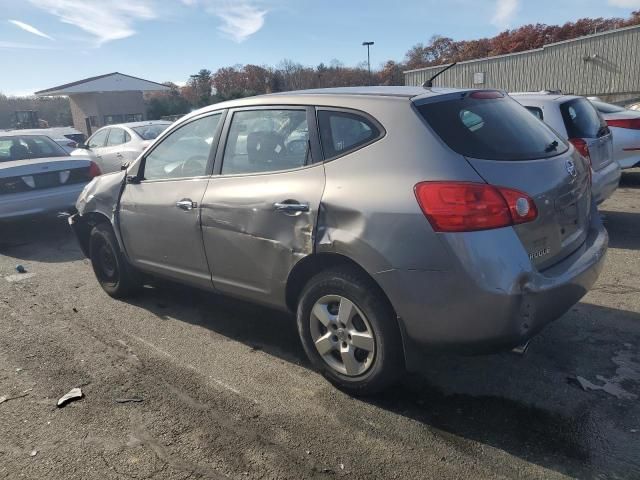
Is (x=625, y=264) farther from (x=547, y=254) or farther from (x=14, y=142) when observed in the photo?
(x=14, y=142)

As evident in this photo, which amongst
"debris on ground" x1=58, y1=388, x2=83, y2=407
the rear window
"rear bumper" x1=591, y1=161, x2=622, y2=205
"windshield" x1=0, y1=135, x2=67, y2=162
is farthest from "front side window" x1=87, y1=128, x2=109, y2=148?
the rear window

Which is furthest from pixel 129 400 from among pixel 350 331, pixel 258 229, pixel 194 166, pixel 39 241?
pixel 39 241

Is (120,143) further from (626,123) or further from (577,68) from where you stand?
(577,68)

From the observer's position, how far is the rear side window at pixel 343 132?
122 inches

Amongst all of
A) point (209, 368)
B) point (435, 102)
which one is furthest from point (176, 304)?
point (435, 102)

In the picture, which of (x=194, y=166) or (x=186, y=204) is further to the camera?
(x=194, y=166)

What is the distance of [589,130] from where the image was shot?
19.7 feet

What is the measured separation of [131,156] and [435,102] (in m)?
9.33

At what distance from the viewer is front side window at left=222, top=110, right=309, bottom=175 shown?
3.42 metres

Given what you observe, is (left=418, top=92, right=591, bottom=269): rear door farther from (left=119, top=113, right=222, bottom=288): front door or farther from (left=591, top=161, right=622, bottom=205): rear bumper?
(left=591, top=161, right=622, bottom=205): rear bumper

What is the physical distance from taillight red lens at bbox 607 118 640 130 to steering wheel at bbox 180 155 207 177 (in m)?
6.85

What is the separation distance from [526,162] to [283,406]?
199cm

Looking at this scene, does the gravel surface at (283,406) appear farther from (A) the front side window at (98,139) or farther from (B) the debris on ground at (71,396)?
(A) the front side window at (98,139)

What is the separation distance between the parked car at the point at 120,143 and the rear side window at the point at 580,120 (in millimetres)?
8026
